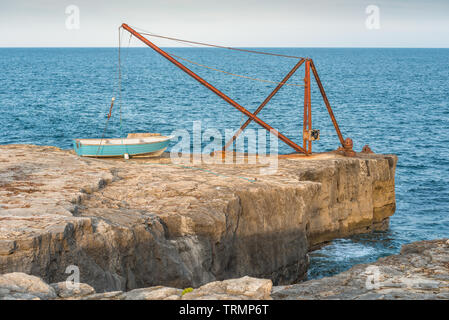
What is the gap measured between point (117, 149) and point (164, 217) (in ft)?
32.5

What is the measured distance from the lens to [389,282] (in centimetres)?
1250

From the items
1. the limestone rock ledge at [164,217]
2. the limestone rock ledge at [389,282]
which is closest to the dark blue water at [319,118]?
the limestone rock ledge at [164,217]

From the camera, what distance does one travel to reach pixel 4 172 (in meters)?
18.1

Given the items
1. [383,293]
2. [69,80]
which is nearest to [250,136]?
[383,293]

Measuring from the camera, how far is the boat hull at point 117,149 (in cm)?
2428

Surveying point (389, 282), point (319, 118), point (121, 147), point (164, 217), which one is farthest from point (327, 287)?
point (319, 118)

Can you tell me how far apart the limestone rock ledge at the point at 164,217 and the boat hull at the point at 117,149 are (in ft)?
4.82
